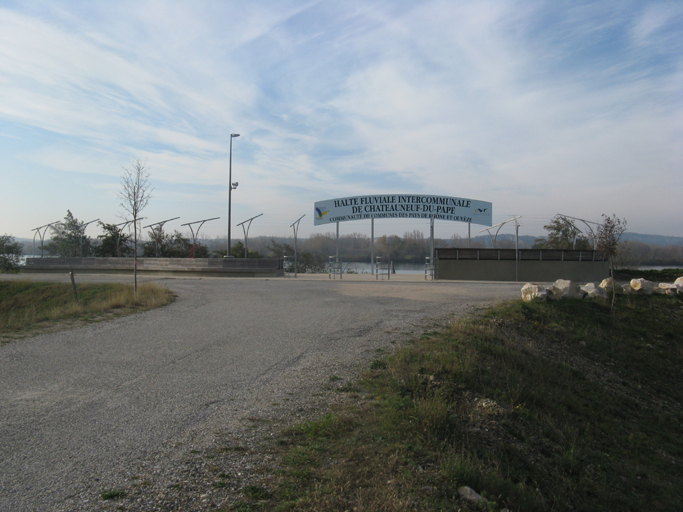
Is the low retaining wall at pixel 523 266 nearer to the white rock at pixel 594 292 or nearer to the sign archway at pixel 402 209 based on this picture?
the sign archway at pixel 402 209

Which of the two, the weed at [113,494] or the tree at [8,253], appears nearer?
the weed at [113,494]

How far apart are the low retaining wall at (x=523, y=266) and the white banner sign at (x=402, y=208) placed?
3564 mm

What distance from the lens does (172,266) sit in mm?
27641

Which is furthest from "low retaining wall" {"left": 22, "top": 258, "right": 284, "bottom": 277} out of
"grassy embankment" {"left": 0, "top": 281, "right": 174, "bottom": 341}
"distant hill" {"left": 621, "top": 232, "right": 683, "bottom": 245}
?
"distant hill" {"left": 621, "top": 232, "right": 683, "bottom": 245}

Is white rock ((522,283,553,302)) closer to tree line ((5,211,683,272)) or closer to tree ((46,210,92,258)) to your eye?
tree line ((5,211,683,272))

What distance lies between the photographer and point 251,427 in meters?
4.48

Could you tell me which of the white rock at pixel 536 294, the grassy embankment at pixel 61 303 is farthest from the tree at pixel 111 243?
the white rock at pixel 536 294

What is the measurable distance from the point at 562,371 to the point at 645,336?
573cm

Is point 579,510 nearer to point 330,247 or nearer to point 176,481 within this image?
point 176,481

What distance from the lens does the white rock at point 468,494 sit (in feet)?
11.6

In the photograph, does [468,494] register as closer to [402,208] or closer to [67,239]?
[402,208]

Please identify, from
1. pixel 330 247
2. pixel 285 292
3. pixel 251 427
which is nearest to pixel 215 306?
pixel 285 292

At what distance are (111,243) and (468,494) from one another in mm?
36570

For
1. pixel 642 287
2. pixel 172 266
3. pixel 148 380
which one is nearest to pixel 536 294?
pixel 642 287
